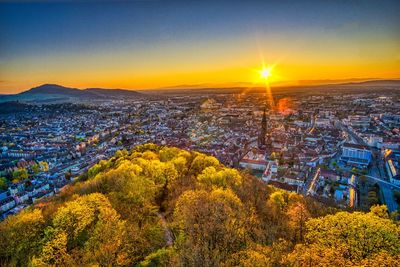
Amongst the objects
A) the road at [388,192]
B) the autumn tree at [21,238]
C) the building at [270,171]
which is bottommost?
the road at [388,192]

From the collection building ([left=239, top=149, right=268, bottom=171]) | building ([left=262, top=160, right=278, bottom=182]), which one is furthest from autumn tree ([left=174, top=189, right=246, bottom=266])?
building ([left=239, top=149, right=268, bottom=171])

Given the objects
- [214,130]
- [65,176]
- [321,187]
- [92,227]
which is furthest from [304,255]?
[214,130]

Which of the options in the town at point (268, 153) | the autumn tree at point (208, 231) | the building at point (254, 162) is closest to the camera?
the autumn tree at point (208, 231)

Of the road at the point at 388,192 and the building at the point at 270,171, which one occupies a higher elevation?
the building at the point at 270,171

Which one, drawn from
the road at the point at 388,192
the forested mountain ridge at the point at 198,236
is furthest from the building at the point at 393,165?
the forested mountain ridge at the point at 198,236

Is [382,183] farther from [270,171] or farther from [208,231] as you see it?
[208,231]

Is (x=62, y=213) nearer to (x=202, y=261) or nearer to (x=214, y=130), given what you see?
(x=202, y=261)

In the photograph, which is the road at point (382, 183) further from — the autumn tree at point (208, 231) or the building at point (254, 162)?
the autumn tree at point (208, 231)

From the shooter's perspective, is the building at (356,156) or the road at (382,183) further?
the building at (356,156)

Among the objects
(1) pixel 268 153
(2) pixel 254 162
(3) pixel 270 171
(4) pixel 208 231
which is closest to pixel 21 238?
(4) pixel 208 231
